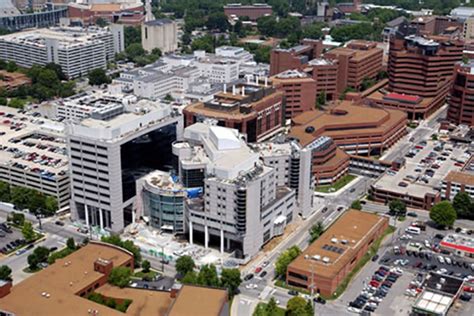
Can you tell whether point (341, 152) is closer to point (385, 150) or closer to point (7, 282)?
point (385, 150)

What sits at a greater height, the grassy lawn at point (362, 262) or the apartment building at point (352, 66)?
the apartment building at point (352, 66)

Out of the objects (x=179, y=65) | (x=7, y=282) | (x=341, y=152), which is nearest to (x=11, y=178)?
(x=7, y=282)

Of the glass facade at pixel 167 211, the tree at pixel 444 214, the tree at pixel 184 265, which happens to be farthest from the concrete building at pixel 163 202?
the tree at pixel 444 214

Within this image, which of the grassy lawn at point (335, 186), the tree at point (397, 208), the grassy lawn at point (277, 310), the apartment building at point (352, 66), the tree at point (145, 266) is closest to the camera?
the grassy lawn at point (277, 310)

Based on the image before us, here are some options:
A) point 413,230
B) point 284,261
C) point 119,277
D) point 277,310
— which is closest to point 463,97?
point 413,230

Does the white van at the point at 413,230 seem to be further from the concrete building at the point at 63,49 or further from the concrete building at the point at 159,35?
the concrete building at the point at 159,35

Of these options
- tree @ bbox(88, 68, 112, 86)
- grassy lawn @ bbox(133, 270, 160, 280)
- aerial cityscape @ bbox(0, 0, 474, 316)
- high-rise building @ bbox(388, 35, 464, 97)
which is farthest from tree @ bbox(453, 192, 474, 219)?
tree @ bbox(88, 68, 112, 86)

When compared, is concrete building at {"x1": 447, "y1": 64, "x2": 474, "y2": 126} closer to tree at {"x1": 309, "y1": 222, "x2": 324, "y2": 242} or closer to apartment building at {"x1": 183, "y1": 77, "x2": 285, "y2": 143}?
apartment building at {"x1": 183, "y1": 77, "x2": 285, "y2": 143}

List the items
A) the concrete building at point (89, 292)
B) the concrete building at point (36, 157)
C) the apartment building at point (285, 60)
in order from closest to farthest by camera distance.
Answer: the concrete building at point (89, 292) → the concrete building at point (36, 157) → the apartment building at point (285, 60)
